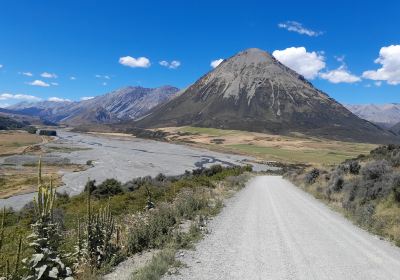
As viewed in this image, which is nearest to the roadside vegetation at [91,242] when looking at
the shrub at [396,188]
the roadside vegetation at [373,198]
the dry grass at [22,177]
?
the roadside vegetation at [373,198]

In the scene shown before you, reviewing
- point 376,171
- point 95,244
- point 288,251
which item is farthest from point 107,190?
point 95,244

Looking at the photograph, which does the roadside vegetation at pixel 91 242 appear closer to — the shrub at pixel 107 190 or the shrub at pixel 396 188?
the shrub at pixel 396 188

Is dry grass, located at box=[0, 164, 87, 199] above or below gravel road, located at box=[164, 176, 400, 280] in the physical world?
below

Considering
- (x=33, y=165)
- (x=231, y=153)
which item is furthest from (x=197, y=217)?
(x=231, y=153)

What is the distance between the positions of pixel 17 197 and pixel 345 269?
153 ft

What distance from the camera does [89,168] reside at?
8106 centimetres

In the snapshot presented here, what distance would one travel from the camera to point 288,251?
1276 centimetres

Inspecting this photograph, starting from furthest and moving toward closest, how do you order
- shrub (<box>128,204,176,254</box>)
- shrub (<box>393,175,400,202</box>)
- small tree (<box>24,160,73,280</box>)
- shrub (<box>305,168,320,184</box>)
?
shrub (<box>305,168,320,184</box>) < shrub (<box>393,175,400,202</box>) < shrub (<box>128,204,176,254</box>) < small tree (<box>24,160,73,280</box>)

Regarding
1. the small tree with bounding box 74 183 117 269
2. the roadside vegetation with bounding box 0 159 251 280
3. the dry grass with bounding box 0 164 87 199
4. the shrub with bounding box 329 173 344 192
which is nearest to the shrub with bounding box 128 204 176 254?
the roadside vegetation with bounding box 0 159 251 280

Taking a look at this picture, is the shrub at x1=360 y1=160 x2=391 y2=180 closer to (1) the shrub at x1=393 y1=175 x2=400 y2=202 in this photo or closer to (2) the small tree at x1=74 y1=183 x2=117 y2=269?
(1) the shrub at x1=393 y1=175 x2=400 y2=202

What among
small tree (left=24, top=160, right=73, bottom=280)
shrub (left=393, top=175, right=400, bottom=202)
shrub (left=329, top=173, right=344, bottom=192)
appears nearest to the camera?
small tree (left=24, top=160, right=73, bottom=280)

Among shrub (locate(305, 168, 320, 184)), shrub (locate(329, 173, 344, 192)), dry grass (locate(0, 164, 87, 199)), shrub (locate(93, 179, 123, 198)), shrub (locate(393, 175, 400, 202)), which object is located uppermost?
shrub (locate(393, 175, 400, 202))

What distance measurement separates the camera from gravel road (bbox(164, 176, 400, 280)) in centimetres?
1054

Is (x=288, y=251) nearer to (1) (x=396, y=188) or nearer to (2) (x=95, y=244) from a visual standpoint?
(2) (x=95, y=244)
